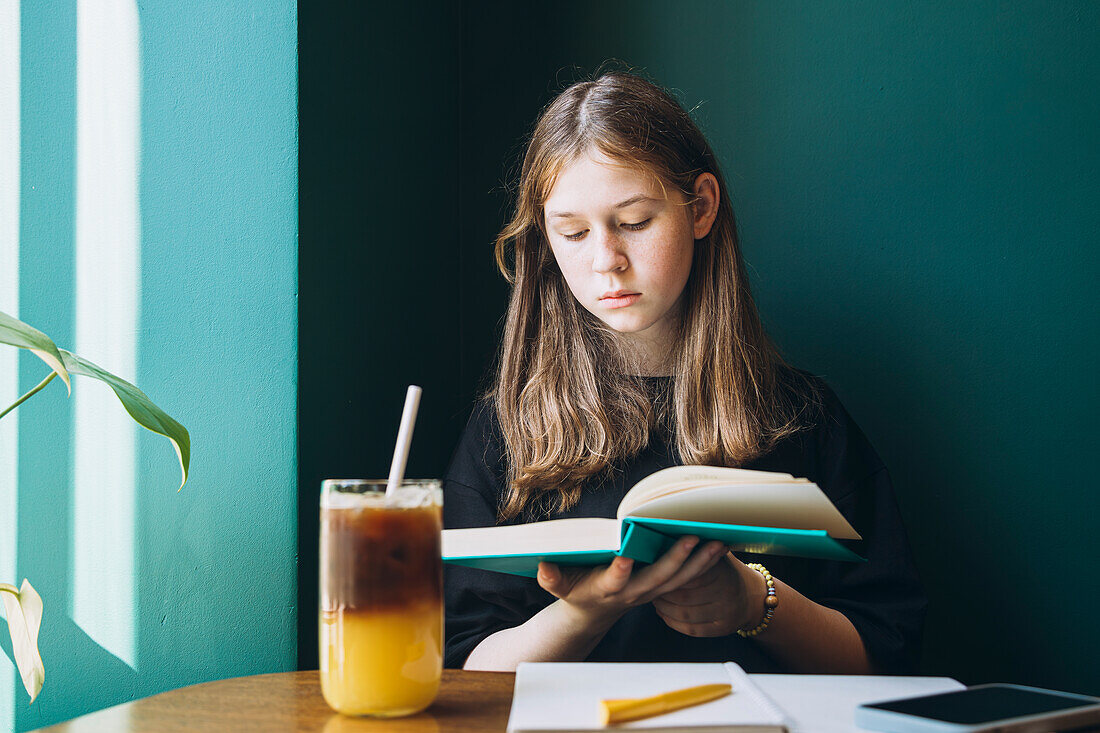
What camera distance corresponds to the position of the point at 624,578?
0.78 metres

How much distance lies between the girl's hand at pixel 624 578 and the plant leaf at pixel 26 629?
560 millimetres

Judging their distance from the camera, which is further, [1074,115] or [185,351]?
[1074,115]

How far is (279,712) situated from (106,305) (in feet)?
2.49

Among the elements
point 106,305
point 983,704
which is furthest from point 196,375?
point 983,704

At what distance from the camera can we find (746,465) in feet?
4.01

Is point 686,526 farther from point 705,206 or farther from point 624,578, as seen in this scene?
point 705,206

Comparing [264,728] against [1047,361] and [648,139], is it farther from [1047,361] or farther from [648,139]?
[1047,361]

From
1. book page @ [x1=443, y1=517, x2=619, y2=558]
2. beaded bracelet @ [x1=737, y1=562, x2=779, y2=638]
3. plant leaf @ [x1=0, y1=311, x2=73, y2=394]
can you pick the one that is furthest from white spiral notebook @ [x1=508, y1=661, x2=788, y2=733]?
plant leaf @ [x1=0, y1=311, x2=73, y2=394]

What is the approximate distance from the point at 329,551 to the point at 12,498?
2.69 ft

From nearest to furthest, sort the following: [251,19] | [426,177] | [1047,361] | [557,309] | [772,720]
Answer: [772,720]
[251,19]
[557,309]
[1047,361]
[426,177]

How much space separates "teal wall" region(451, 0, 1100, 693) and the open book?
0.82 meters

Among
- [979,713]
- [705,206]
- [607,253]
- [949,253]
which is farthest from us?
[949,253]

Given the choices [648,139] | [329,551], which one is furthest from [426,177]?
[329,551]

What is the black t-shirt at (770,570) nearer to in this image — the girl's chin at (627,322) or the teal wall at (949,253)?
the girl's chin at (627,322)
